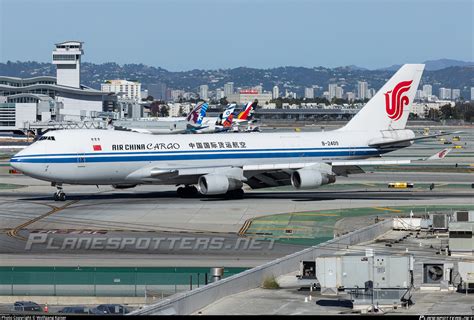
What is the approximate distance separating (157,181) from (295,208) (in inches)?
398

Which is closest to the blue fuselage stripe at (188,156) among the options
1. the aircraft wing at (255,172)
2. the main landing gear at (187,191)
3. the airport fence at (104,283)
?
the aircraft wing at (255,172)

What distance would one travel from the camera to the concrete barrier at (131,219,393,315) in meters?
26.8

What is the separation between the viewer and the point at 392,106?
258 feet

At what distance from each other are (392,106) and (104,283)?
45.8 m

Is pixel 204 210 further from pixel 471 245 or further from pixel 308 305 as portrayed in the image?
pixel 308 305

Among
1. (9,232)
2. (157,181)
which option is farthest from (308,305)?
(157,181)

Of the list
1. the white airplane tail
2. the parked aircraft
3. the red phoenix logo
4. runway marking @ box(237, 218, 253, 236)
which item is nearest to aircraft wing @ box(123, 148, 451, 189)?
the parked aircraft

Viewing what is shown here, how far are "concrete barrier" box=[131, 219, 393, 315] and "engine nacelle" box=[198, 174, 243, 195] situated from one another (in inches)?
957

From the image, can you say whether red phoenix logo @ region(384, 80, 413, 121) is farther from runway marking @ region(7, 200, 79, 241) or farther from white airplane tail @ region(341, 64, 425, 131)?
runway marking @ region(7, 200, 79, 241)

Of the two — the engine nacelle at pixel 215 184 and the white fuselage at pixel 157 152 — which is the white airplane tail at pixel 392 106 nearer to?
the white fuselage at pixel 157 152

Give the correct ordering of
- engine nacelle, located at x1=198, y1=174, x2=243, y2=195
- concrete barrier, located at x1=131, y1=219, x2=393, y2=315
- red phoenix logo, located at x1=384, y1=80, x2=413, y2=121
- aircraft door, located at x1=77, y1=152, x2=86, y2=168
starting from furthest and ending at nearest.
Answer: red phoenix logo, located at x1=384, y1=80, x2=413, y2=121, engine nacelle, located at x1=198, y1=174, x2=243, y2=195, aircraft door, located at x1=77, y1=152, x2=86, y2=168, concrete barrier, located at x1=131, y1=219, x2=393, y2=315

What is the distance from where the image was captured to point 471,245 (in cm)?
4241

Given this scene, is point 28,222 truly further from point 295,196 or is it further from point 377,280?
point 377,280

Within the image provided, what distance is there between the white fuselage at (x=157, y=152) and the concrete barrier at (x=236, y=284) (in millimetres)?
27321
